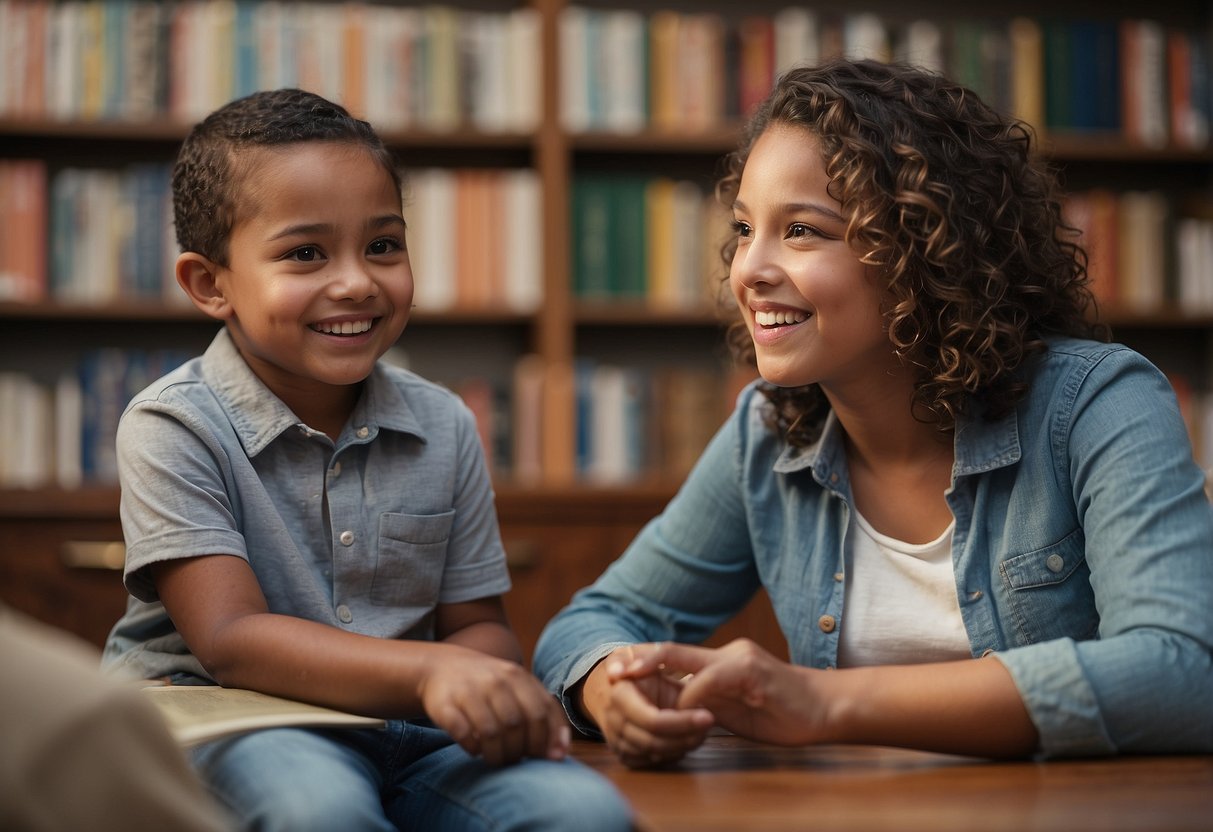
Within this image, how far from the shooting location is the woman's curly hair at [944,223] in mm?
1256

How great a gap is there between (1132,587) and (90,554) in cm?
210

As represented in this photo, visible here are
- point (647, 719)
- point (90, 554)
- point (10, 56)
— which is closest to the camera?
point (647, 719)

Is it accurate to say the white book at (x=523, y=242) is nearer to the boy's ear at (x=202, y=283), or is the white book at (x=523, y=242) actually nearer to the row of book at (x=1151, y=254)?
the row of book at (x=1151, y=254)

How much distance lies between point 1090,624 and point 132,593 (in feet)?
2.88

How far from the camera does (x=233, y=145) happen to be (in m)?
1.33

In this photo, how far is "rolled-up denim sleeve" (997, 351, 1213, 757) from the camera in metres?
1.00

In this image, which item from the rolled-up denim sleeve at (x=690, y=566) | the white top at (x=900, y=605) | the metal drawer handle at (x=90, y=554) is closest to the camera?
the white top at (x=900, y=605)

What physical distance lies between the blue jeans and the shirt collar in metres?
0.32

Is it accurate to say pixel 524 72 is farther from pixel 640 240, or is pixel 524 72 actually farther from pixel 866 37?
pixel 866 37

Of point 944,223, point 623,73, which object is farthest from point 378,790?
point 623,73

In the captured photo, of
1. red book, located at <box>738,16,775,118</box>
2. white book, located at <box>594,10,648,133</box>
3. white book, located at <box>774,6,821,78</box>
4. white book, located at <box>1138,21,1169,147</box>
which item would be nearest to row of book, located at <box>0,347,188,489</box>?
white book, located at <box>594,10,648,133</box>

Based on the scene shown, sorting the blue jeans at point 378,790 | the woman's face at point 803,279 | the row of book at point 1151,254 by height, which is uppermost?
the row of book at point 1151,254

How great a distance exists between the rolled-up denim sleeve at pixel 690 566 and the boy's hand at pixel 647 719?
312mm

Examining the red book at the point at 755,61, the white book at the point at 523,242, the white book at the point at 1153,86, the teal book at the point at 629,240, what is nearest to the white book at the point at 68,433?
the white book at the point at 523,242
